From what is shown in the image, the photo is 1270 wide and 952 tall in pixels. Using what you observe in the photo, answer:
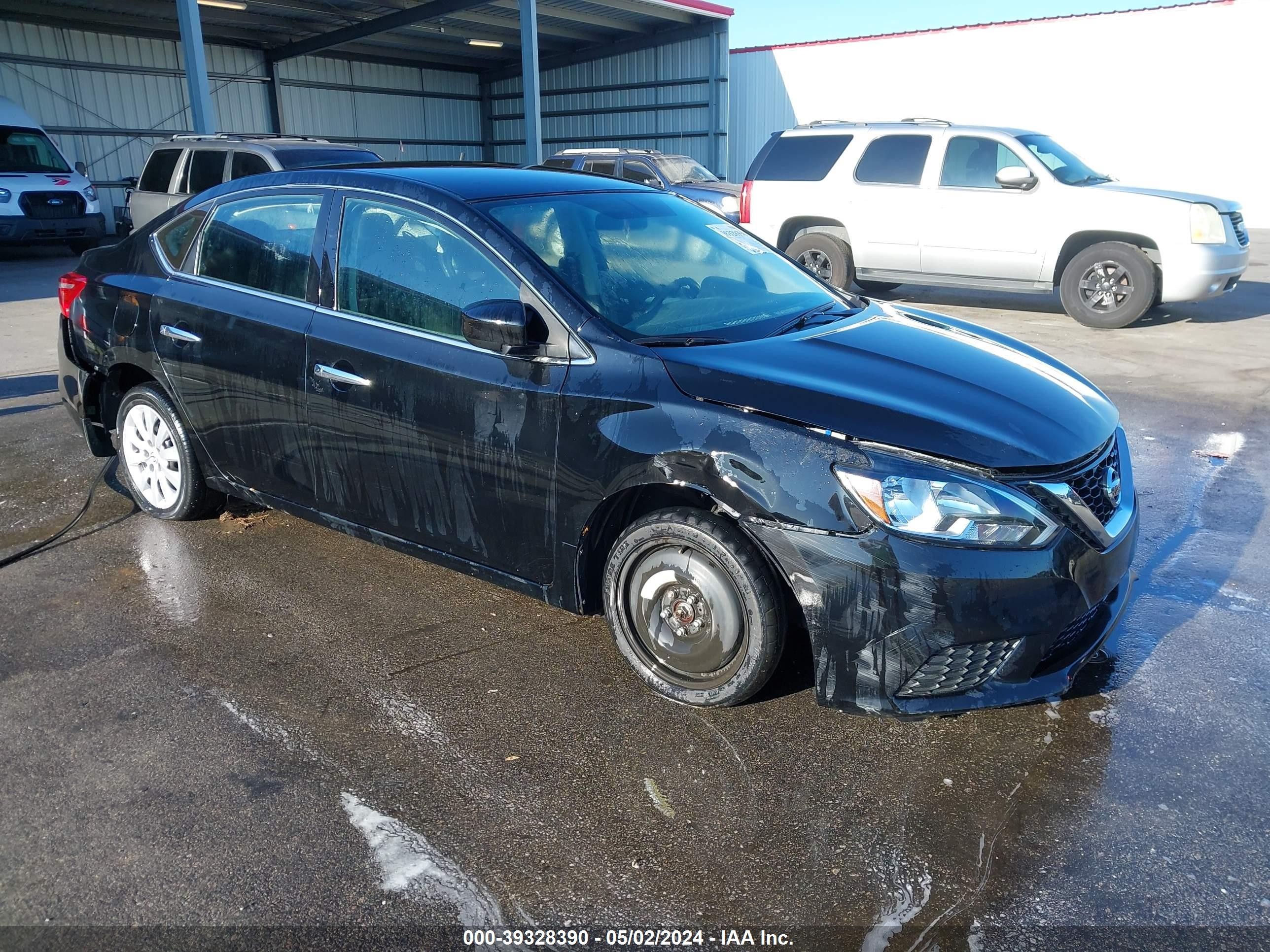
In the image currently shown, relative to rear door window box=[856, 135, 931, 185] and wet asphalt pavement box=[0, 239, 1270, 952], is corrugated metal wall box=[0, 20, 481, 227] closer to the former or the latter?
→ rear door window box=[856, 135, 931, 185]

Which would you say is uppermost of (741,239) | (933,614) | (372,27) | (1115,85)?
(372,27)

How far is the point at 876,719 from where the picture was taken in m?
3.28

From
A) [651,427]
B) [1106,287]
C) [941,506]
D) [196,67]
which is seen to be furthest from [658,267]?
[196,67]

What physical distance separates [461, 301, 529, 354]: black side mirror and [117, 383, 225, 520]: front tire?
Answer: 1990mm

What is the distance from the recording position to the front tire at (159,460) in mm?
4688

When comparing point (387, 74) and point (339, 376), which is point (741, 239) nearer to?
point (339, 376)

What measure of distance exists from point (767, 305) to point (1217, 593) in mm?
2210

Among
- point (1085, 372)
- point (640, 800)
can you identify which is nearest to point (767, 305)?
point (640, 800)

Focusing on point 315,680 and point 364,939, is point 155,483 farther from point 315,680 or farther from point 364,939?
point 364,939

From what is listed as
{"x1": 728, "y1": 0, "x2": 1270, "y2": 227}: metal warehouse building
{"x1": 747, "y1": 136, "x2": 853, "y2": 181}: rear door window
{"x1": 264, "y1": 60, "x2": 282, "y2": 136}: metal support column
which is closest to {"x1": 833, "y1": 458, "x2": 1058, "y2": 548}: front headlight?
{"x1": 747, "y1": 136, "x2": 853, "y2": 181}: rear door window

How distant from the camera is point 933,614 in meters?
2.79

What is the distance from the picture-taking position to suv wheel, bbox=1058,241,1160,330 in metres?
10.2

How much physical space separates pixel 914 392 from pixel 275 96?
27754 mm

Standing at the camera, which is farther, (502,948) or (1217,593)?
(1217,593)
